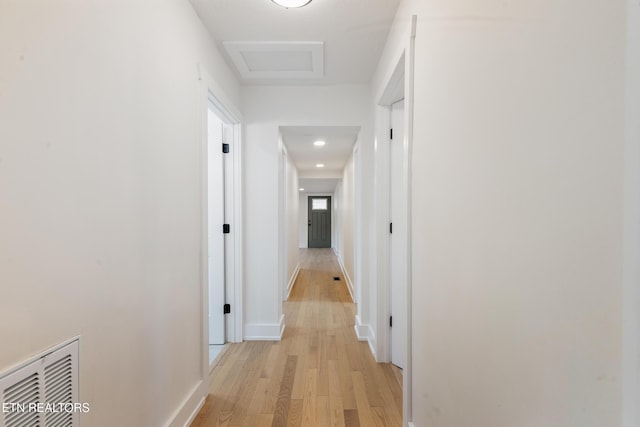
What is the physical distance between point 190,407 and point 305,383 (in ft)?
2.58

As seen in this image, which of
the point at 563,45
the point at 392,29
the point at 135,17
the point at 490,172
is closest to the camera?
the point at 563,45

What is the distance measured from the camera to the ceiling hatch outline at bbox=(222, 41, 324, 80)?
2.22 meters

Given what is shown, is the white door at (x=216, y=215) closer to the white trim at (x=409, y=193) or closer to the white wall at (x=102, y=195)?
the white wall at (x=102, y=195)

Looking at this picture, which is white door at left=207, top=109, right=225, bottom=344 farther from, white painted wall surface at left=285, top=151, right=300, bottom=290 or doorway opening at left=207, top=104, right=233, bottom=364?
white painted wall surface at left=285, top=151, right=300, bottom=290

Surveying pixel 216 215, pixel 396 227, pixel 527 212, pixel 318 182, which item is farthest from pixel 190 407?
pixel 318 182

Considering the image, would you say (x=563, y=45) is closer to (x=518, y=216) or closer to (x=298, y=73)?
(x=518, y=216)

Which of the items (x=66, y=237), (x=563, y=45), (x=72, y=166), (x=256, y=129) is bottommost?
(x=66, y=237)

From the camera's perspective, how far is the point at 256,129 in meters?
2.96

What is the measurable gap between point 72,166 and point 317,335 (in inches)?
105

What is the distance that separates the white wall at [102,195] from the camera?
2.60 feet

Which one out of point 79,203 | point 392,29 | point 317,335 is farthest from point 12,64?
point 317,335

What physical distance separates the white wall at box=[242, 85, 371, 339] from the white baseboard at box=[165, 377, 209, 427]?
40.5 inches

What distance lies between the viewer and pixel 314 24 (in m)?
1.99

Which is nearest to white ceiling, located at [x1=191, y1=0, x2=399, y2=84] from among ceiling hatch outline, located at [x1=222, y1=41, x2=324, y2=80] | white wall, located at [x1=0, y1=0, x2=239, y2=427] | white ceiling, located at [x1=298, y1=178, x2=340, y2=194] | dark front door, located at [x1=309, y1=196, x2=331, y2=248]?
ceiling hatch outline, located at [x1=222, y1=41, x2=324, y2=80]
